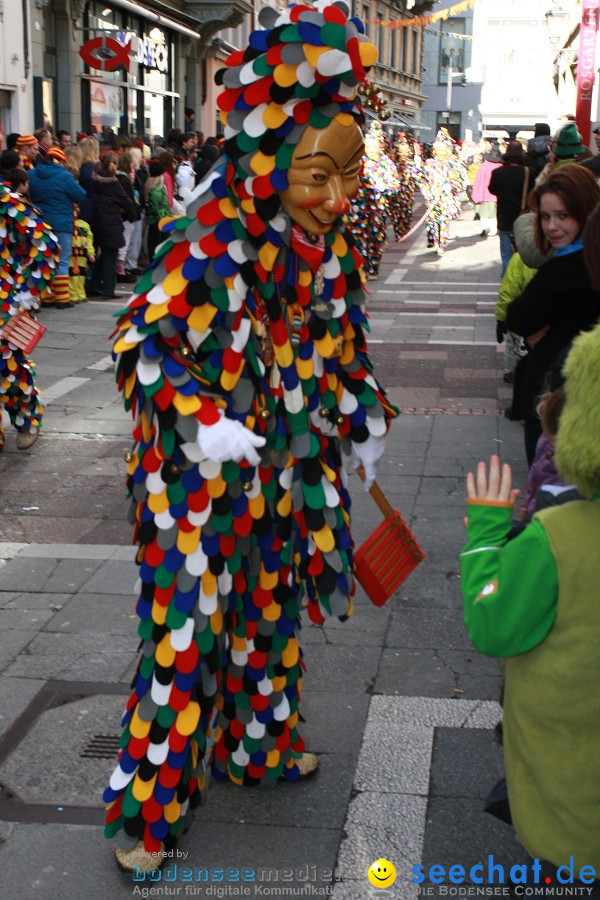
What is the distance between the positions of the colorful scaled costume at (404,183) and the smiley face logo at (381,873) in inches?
700

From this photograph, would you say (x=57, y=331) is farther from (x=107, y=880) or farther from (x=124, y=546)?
(x=107, y=880)

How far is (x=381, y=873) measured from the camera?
2869mm

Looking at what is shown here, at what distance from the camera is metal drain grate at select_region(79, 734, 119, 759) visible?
11.4 ft

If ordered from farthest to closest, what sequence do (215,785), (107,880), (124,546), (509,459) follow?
(509,459) < (124,546) < (215,785) < (107,880)

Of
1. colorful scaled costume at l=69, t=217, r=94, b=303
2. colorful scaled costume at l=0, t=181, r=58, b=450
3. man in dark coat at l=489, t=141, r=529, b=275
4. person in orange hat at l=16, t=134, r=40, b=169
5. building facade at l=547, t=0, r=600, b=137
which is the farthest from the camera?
building facade at l=547, t=0, r=600, b=137

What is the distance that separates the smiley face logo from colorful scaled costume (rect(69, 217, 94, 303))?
10.7 m

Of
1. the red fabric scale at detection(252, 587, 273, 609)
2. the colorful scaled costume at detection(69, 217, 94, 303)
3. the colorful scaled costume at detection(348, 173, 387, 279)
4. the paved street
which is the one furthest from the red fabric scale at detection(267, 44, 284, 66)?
the colorful scaled costume at detection(348, 173, 387, 279)

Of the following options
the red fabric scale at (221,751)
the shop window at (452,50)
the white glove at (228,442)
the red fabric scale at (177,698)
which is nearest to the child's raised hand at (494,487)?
the white glove at (228,442)

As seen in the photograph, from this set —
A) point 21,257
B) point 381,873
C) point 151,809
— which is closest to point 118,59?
point 21,257

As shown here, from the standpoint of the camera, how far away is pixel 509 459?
685cm

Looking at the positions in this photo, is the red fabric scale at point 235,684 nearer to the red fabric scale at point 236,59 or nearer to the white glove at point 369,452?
the white glove at point 369,452

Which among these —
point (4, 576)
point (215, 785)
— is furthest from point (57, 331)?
point (215, 785)

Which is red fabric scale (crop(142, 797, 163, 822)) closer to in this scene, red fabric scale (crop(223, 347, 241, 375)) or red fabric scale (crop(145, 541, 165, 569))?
red fabric scale (crop(145, 541, 165, 569))

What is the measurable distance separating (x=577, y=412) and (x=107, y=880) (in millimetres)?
1726
